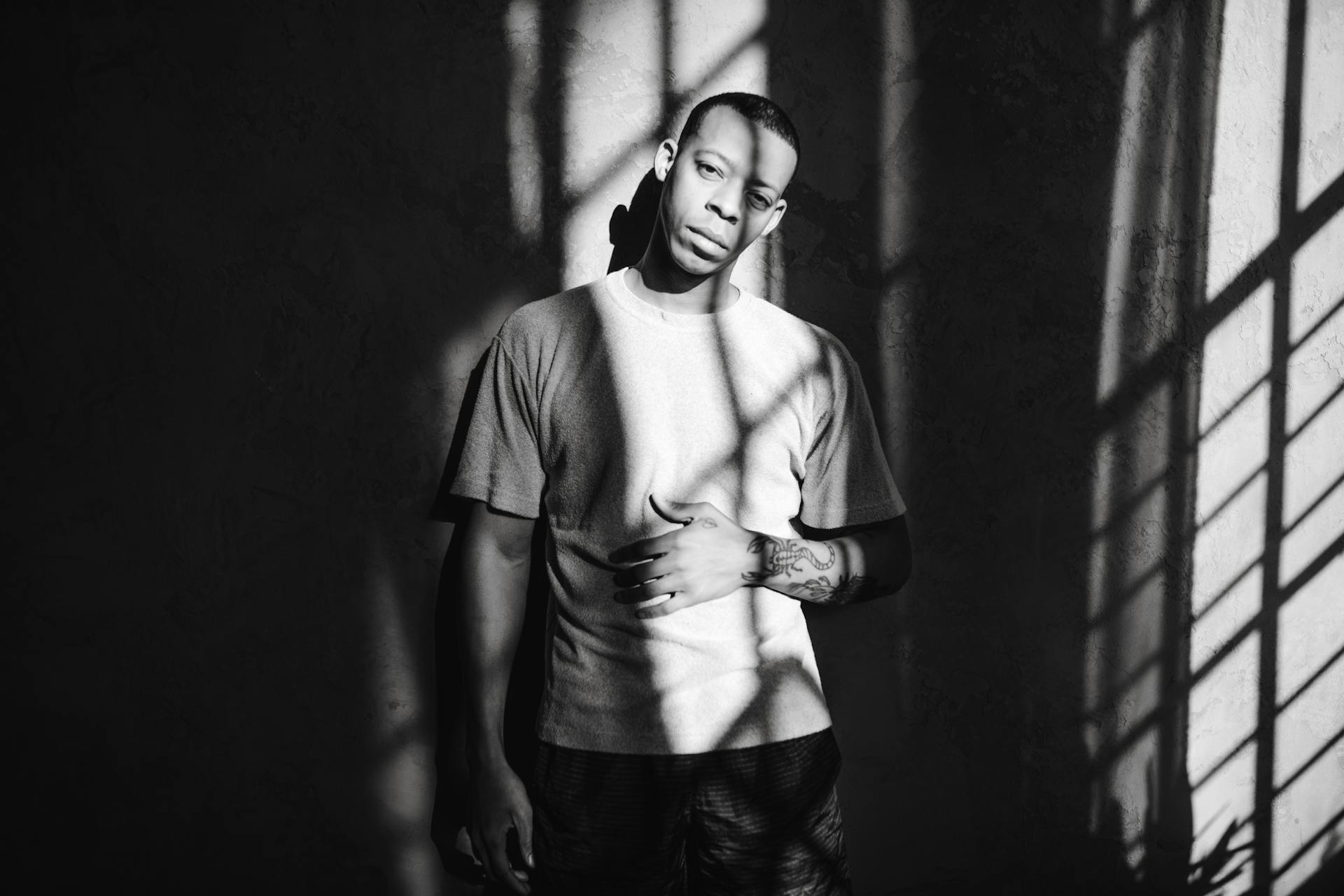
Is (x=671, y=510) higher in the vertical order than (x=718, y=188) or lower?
lower

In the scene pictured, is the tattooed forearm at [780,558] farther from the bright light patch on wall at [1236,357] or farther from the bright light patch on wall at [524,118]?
the bright light patch on wall at [1236,357]

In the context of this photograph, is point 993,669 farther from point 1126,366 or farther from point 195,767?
point 195,767

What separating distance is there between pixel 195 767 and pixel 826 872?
132 cm

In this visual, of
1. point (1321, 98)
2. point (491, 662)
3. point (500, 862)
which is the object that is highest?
point (1321, 98)

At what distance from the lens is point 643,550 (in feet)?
4.56

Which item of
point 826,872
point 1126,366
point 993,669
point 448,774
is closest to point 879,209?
point 1126,366

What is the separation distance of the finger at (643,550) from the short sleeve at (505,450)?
0.18m

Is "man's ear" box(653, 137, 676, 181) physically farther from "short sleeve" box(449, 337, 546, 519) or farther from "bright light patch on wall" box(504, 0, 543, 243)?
"short sleeve" box(449, 337, 546, 519)

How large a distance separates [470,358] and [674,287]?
48 cm

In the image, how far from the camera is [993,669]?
75.5 inches

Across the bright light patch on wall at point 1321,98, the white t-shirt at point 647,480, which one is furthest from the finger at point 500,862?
the bright light patch on wall at point 1321,98

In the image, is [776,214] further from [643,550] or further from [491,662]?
[491,662]

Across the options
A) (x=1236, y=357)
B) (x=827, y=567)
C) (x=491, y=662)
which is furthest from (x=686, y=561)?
(x=1236, y=357)

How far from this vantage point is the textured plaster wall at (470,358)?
1597 millimetres
